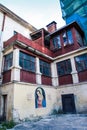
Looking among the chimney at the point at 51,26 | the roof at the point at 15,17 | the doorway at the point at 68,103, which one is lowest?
the doorway at the point at 68,103

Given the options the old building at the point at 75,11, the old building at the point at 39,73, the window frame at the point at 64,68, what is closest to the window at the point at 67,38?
the old building at the point at 39,73

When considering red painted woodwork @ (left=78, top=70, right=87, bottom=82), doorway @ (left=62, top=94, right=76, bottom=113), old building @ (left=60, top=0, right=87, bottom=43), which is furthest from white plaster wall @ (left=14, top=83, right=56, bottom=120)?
old building @ (left=60, top=0, right=87, bottom=43)

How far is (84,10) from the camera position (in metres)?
12.4

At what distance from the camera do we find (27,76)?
9336mm

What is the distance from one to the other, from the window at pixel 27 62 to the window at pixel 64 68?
3.23m

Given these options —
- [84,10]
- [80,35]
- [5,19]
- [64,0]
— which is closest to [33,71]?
[5,19]

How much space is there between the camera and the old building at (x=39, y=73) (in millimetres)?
8359

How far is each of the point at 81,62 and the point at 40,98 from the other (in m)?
4.99

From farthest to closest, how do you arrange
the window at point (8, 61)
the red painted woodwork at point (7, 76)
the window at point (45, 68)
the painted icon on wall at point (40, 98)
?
the window at point (45, 68) → the window at point (8, 61) → the painted icon on wall at point (40, 98) → the red painted woodwork at point (7, 76)

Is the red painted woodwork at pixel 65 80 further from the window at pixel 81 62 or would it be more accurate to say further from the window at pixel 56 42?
the window at pixel 56 42

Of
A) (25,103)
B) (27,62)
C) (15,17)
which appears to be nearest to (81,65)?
(27,62)

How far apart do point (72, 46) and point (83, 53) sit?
4.80 feet

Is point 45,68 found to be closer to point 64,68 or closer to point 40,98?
point 64,68

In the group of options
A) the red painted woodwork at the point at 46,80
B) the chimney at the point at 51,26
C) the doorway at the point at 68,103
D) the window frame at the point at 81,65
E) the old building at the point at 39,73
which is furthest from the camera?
the chimney at the point at 51,26
